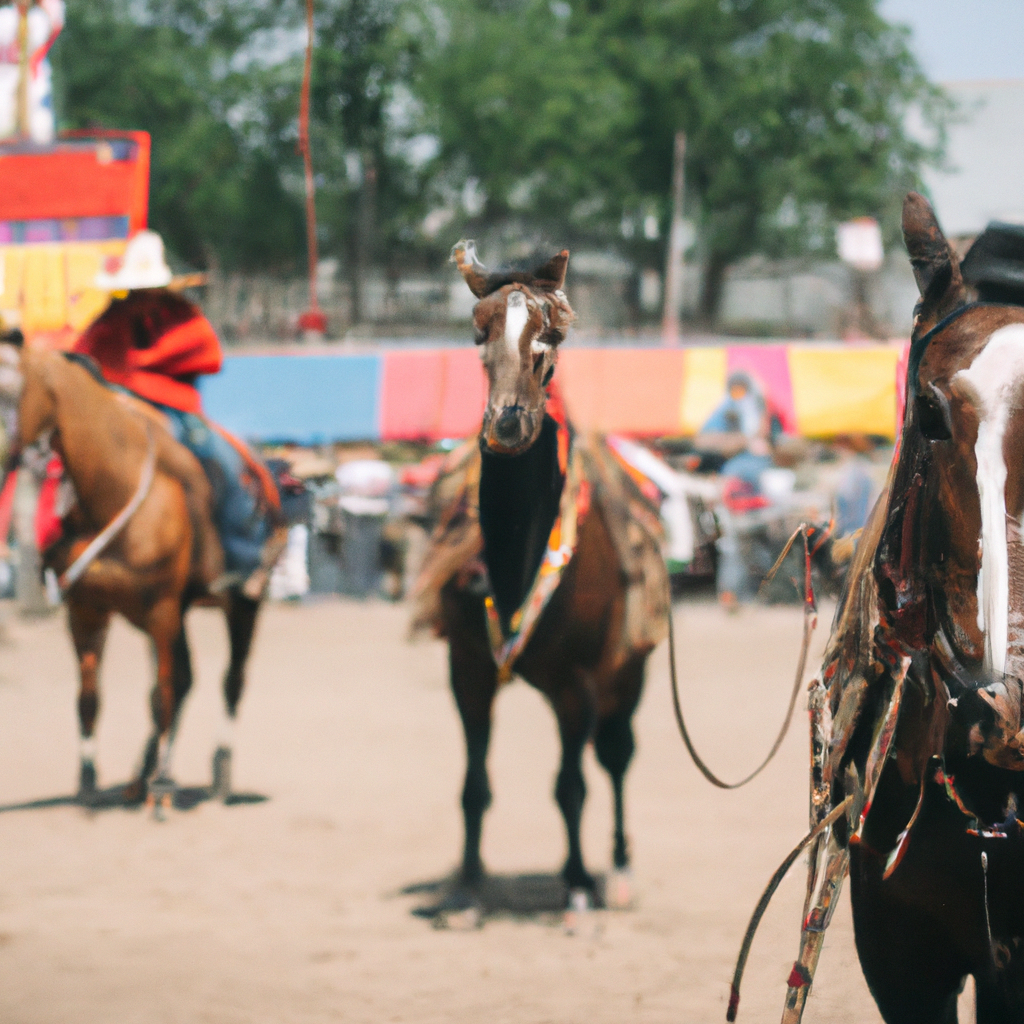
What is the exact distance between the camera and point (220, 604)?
7562 mm

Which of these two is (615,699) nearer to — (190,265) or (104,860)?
(104,860)

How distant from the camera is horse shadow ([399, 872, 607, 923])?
5.48m

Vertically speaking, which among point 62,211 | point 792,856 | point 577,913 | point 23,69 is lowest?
point 577,913

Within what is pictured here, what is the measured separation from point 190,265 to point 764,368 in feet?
69.8

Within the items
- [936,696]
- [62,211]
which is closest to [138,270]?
[62,211]

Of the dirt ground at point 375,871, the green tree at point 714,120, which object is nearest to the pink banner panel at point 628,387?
the dirt ground at point 375,871

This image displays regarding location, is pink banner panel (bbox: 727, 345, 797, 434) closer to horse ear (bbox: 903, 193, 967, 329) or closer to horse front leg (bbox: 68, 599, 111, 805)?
horse front leg (bbox: 68, 599, 111, 805)

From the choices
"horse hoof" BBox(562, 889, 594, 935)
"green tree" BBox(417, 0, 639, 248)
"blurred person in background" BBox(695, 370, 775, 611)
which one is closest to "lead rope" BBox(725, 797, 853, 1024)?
"horse hoof" BBox(562, 889, 594, 935)

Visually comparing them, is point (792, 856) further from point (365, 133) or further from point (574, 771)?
point (365, 133)

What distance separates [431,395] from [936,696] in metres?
14.4

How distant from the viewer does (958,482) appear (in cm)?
228

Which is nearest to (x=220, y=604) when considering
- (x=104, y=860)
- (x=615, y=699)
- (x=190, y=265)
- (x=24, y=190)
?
(x=104, y=860)

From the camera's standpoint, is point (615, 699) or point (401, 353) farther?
point (401, 353)

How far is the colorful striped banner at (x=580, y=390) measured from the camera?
54.6ft
